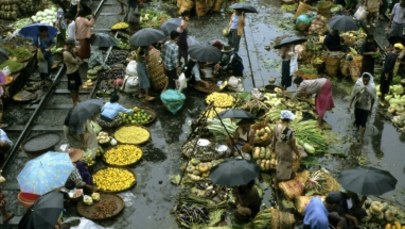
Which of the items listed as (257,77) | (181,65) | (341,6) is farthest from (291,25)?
(181,65)

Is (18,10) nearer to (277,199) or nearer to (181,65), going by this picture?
(181,65)

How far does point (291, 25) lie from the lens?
1831 cm

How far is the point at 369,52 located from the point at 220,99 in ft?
14.7

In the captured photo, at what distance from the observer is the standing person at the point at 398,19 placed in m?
15.6

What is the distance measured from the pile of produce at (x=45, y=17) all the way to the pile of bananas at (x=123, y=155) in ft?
26.0

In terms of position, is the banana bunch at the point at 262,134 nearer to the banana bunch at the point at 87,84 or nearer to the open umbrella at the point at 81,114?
the open umbrella at the point at 81,114

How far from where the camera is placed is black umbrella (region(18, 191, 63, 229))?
7.05 meters

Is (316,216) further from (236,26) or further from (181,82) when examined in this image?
(236,26)

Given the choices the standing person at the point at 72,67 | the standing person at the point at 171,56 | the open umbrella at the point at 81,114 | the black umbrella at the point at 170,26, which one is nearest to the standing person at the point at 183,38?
the black umbrella at the point at 170,26

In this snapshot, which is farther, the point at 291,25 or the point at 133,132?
the point at 291,25

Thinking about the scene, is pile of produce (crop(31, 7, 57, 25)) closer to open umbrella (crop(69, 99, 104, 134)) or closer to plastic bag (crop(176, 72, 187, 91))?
plastic bag (crop(176, 72, 187, 91))

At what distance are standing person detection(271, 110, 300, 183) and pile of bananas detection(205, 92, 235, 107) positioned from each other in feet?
10.1

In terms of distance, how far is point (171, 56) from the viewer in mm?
13016

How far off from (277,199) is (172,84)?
4987 millimetres
